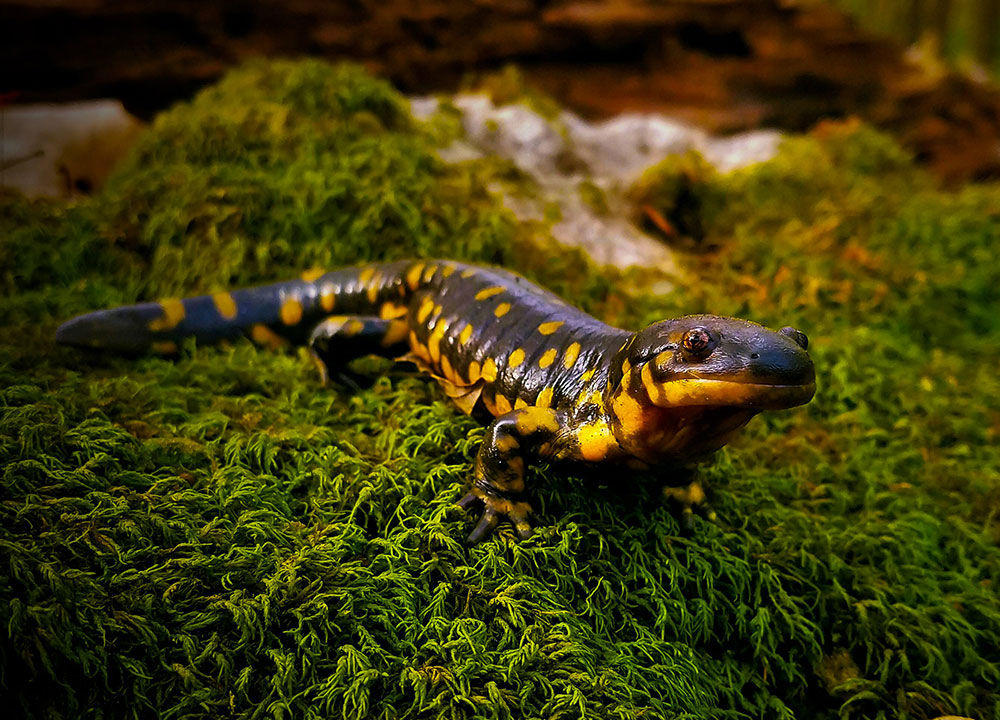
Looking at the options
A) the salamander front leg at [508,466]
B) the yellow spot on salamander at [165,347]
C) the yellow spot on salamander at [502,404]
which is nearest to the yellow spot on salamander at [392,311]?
the yellow spot on salamander at [502,404]

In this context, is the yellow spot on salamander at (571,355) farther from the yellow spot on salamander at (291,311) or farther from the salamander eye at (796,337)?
the yellow spot on salamander at (291,311)

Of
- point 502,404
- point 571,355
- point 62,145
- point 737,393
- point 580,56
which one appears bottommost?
point 502,404

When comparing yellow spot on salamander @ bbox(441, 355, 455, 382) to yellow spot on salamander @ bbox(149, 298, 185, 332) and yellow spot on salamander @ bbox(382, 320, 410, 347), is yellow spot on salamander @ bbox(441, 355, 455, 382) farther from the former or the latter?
yellow spot on salamander @ bbox(149, 298, 185, 332)

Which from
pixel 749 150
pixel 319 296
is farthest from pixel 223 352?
pixel 749 150

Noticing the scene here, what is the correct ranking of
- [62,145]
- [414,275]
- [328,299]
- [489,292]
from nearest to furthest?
[489,292] < [414,275] < [328,299] < [62,145]

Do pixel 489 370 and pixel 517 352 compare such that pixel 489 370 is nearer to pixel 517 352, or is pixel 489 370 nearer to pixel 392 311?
pixel 517 352

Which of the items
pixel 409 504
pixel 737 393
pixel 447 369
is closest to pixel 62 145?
pixel 447 369

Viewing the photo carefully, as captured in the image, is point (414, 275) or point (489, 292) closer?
point (489, 292)
